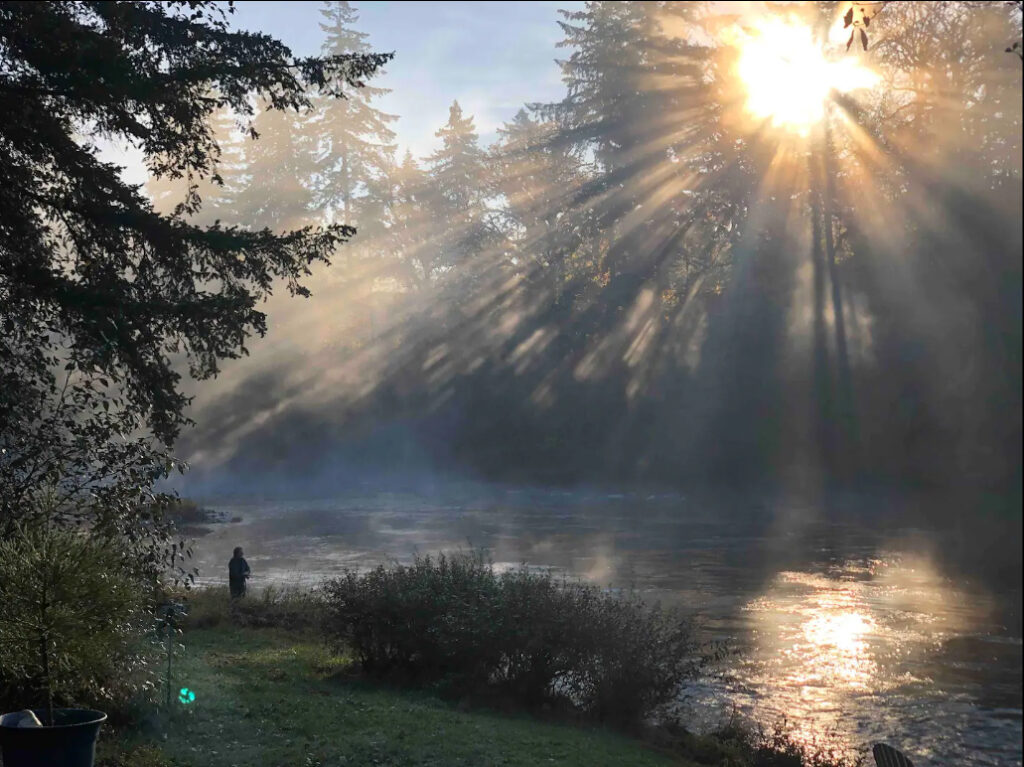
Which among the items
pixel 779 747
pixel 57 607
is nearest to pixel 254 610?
pixel 779 747

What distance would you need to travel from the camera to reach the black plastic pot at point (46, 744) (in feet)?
23.2

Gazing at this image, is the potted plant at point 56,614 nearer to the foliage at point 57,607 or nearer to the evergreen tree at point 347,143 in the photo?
the foliage at point 57,607

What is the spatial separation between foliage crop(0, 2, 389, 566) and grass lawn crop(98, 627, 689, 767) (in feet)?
7.53

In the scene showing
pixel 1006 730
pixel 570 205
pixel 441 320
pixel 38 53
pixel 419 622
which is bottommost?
pixel 1006 730

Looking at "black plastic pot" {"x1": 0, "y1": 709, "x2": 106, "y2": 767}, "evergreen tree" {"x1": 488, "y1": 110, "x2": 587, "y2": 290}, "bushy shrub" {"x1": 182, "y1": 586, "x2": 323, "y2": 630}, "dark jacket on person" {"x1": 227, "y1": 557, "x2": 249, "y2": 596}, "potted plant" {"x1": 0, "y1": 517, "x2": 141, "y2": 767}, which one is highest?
"evergreen tree" {"x1": 488, "y1": 110, "x2": 587, "y2": 290}

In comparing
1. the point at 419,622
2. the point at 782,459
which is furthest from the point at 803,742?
the point at 782,459

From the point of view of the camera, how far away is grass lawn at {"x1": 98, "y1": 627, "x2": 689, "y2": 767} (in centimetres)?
1073

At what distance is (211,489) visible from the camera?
211 feet

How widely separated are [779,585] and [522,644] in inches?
578

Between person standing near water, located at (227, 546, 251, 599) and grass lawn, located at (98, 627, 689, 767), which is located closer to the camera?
grass lawn, located at (98, 627, 689, 767)

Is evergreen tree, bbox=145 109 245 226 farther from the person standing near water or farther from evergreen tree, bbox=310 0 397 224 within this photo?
the person standing near water

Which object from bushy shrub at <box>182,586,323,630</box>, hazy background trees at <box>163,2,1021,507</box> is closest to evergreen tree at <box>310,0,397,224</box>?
hazy background trees at <box>163,2,1021,507</box>

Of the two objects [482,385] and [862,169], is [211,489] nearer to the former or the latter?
[482,385]

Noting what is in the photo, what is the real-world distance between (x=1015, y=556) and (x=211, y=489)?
59.0 meters
